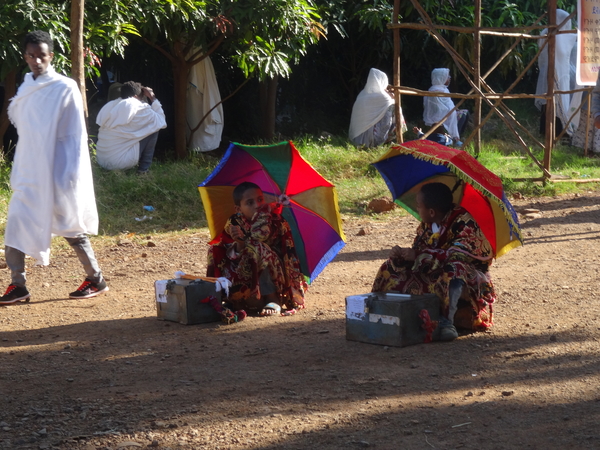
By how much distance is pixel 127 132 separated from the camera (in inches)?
432

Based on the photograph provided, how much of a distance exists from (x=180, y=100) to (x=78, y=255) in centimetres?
711

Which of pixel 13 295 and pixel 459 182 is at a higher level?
pixel 459 182

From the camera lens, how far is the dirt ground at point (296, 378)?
3273mm

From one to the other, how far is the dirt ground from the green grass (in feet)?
9.99

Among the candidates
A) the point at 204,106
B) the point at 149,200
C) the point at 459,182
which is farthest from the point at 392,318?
the point at 204,106

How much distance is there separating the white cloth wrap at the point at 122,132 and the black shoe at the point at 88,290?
5.04 metres

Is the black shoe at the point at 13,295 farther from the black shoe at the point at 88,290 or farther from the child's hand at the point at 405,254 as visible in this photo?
the child's hand at the point at 405,254

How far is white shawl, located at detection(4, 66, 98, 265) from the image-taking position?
5.66m

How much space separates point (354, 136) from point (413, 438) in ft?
38.1

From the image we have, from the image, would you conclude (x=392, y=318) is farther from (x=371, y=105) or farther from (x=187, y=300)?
(x=371, y=105)

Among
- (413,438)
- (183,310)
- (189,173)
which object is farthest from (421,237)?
(189,173)

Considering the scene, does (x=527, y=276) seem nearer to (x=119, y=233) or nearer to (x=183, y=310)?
(x=183, y=310)

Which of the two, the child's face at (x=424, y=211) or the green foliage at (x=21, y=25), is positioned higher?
the green foliage at (x=21, y=25)

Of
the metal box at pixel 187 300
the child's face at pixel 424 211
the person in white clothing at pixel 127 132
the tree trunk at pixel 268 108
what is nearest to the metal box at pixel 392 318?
the child's face at pixel 424 211
